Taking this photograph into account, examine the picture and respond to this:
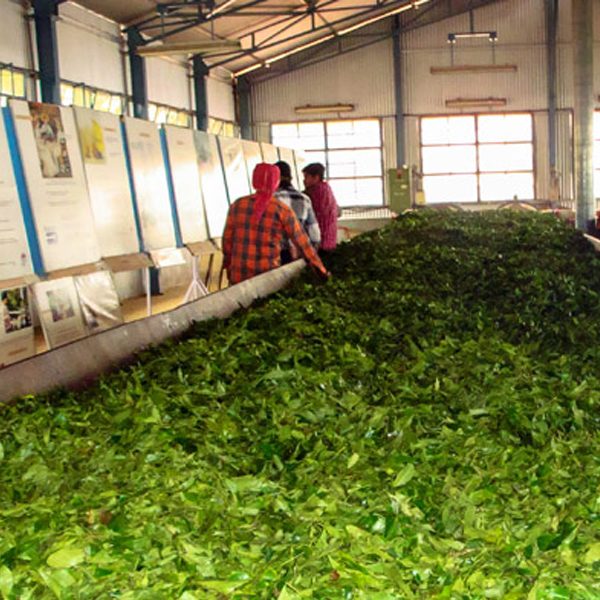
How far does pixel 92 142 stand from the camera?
8.20 meters

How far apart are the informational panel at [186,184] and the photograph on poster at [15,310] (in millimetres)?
3375

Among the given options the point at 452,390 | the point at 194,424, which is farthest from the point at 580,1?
the point at 194,424

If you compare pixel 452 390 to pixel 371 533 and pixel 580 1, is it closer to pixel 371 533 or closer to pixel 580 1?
pixel 371 533

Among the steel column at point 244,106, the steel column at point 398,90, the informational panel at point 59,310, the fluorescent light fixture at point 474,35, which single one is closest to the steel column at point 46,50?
the informational panel at point 59,310

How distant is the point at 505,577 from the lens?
2361mm

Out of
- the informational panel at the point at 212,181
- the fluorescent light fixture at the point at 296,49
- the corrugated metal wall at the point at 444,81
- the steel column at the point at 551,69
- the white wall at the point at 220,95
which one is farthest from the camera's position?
the corrugated metal wall at the point at 444,81

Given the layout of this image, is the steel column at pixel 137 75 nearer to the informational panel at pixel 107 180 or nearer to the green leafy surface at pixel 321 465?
the informational panel at pixel 107 180

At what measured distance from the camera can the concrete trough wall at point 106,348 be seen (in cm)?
420

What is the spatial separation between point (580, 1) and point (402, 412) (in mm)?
10748

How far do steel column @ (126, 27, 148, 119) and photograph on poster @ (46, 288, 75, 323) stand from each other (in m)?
10.3

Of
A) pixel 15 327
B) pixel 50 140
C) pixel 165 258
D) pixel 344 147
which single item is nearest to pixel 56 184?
pixel 50 140

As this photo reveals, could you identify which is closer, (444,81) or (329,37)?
(329,37)

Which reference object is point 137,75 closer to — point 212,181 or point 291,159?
point 291,159

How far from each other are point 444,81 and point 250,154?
1210 centimetres
